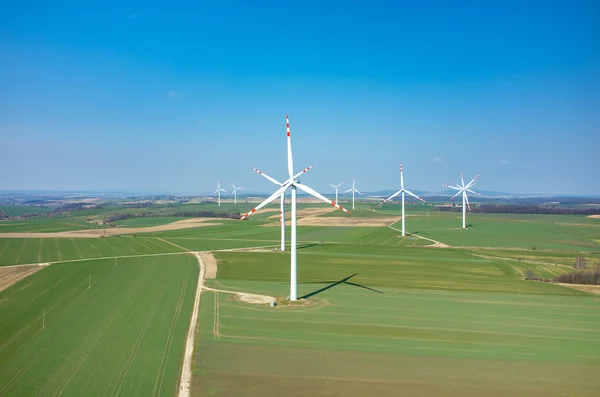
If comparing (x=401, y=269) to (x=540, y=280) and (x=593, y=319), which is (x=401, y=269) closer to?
(x=540, y=280)

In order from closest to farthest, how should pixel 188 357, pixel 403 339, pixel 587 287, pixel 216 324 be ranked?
pixel 188 357
pixel 403 339
pixel 216 324
pixel 587 287

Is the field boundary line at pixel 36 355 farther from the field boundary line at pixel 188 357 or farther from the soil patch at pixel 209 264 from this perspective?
the soil patch at pixel 209 264

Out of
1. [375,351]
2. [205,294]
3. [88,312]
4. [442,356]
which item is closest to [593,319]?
[442,356]

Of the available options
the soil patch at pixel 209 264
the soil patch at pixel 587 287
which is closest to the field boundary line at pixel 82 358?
the soil patch at pixel 209 264

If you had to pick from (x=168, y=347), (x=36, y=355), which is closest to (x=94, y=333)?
(x=36, y=355)

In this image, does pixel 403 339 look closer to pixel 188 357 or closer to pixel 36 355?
pixel 188 357

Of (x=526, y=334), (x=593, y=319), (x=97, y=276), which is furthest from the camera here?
(x=97, y=276)
